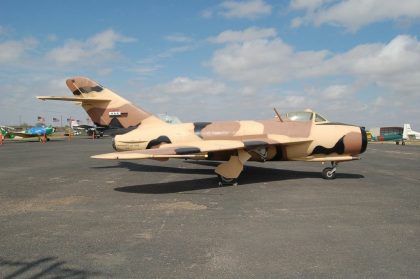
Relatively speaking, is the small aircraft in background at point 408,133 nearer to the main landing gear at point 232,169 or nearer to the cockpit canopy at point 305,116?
the cockpit canopy at point 305,116

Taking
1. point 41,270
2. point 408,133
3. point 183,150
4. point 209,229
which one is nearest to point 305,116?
point 183,150

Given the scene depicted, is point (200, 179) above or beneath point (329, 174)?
beneath

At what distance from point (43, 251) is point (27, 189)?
591 centimetres

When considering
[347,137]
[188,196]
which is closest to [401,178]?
[347,137]

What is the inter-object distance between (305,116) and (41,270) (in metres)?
10.2

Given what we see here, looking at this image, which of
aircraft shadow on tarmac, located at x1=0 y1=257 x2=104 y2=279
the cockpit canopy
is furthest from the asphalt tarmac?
the cockpit canopy

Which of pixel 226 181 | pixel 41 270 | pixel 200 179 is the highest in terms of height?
Answer: pixel 226 181

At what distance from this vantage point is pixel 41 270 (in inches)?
168

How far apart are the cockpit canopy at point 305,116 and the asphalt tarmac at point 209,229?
2.35 metres

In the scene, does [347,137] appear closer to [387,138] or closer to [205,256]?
[205,256]

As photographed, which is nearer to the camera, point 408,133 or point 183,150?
point 183,150

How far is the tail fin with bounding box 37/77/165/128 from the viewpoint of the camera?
1388 centimetres

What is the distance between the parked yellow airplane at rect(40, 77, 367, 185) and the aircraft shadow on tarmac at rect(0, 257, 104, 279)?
5484 millimetres

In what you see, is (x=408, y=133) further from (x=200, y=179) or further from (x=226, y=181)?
(x=226, y=181)
